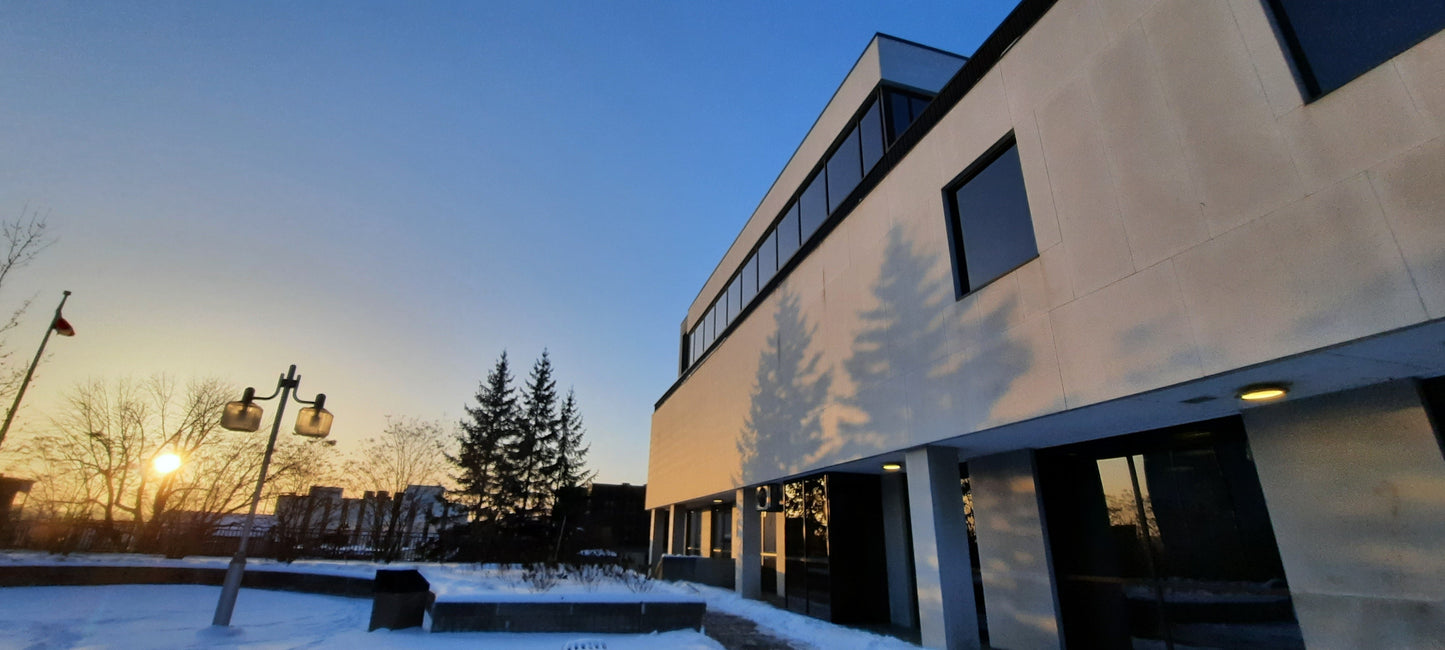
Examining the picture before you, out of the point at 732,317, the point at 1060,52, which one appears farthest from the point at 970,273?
the point at 732,317

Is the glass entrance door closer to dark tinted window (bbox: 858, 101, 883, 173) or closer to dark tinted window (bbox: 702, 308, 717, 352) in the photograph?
dark tinted window (bbox: 858, 101, 883, 173)

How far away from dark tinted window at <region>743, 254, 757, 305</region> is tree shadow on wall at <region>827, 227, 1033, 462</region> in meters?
7.45

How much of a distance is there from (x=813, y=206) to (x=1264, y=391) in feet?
32.5

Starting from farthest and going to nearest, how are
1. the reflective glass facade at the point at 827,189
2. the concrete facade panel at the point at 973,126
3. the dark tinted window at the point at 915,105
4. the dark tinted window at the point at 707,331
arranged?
the dark tinted window at the point at 707,331
the dark tinted window at the point at 915,105
the reflective glass facade at the point at 827,189
the concrete facade panel at the point at 973,126

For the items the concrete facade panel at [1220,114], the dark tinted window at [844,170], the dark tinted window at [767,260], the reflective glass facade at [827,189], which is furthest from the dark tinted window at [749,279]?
the concrete facade panel at [1220,114]

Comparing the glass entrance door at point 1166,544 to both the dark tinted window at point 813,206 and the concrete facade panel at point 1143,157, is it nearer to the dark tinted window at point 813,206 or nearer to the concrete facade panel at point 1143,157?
the concrete facade panel at point 1143,157

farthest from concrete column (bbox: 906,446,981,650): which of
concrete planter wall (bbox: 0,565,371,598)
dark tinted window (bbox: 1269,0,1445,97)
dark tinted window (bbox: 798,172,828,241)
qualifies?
concrete planter wall (bbox: 0,565,371,598)

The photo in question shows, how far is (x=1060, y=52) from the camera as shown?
677 centimetres

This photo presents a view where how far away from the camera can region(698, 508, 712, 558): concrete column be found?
22031 mm

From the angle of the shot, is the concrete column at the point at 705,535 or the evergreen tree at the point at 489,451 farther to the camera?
the evergreen tree at the point at 489,451

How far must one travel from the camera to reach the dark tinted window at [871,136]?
1112 centimetres

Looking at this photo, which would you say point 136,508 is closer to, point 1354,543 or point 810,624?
point 810,624

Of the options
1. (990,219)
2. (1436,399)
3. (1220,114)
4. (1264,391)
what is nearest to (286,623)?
(990,219)

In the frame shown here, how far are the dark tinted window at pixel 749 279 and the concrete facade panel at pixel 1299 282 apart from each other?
1291 cm
